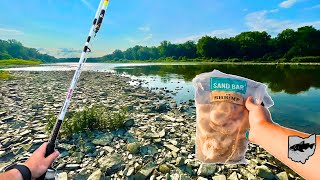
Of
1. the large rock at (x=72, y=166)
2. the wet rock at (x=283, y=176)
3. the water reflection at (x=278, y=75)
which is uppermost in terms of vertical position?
the large rock at (x=72, y=166)

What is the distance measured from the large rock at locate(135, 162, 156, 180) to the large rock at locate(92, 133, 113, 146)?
7.42ft

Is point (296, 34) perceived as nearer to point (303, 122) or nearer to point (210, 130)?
point (303, 122)

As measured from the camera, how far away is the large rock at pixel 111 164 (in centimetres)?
691

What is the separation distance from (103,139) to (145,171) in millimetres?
2840

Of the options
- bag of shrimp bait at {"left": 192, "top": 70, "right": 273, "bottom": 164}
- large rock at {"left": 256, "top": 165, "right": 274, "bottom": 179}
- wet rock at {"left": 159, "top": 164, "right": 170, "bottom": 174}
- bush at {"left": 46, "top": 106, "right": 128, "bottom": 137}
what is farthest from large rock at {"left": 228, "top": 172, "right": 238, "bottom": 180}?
bush at {"left": 46, "top": 106, "right": 128, "bottom": 137}

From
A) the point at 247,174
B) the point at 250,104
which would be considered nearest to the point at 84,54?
the point at 250,104

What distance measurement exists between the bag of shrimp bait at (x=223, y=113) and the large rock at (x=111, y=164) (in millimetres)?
3737

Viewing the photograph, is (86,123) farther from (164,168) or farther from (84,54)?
(84,54)

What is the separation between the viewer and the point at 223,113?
337 centimetres

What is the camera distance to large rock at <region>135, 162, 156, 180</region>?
657 cm

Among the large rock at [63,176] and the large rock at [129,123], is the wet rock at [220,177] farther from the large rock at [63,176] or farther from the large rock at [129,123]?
the large rock at [129,123]

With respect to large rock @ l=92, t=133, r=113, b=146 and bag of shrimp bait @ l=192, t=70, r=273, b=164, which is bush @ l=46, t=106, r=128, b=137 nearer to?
large rock @ l=92, t=133, r=113, b=146

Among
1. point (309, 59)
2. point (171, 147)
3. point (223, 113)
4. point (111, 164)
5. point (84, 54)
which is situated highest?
point (84, 54)

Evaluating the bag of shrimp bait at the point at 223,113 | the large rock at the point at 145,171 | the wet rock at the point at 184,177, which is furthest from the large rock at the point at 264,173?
the bag of shrimp bait at the point at 223,113
